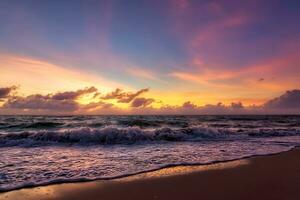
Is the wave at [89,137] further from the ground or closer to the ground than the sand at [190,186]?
further from the ground

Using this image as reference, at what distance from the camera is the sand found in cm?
605

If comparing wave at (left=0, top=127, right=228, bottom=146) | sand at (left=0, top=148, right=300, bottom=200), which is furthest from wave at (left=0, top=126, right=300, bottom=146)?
sand at (left=0, top=148, right=300, bottom=200)

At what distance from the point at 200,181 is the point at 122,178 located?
1910mm

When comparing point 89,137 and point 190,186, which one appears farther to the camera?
point 89,137

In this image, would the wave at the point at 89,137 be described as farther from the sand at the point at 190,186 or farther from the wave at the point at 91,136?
the sand at the point at 190,186

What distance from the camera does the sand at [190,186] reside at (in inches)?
238

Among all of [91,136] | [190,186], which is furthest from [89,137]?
[190,186]

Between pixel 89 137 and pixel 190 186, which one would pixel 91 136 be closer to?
pixel 89 137

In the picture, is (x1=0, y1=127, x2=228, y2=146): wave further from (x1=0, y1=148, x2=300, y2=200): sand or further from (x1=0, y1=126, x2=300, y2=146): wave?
(x1=0, y1=148, x2=300, y2=200): sand

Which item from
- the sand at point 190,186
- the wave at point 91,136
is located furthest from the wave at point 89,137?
the sand at point 190,186

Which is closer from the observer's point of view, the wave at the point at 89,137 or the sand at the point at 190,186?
the sand at the point at 190,186

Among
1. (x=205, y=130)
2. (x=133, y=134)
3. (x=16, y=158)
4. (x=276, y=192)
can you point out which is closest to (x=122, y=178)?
(x=276, y=192)

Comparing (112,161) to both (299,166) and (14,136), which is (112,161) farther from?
(14,136)

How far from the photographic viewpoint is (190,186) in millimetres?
6773
